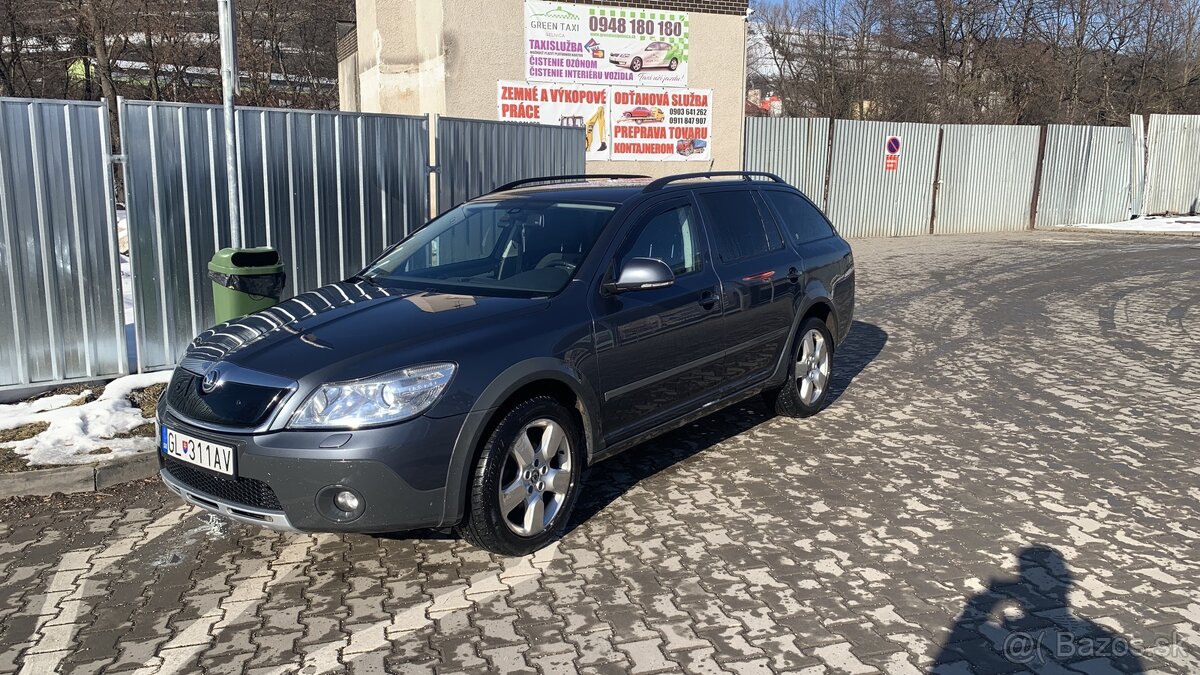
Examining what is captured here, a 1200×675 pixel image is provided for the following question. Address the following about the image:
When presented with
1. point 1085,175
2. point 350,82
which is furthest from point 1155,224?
point 350,82

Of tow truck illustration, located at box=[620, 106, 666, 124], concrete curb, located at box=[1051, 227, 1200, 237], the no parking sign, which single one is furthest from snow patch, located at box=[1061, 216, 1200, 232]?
tow truck illustration, located at box=[620, 106, 666, 124]

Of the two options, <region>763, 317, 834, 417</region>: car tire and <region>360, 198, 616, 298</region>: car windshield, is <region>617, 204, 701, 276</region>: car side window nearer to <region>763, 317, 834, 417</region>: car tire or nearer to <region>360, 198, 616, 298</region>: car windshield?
<region>360, 198, 616, 298</region>: car windshield

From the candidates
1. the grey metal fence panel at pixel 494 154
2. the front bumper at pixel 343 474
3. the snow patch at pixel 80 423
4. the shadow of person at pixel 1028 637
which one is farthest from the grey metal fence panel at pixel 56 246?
the shadow of person at pixel 1028 637

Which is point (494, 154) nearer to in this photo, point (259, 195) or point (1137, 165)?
point (259, 195)

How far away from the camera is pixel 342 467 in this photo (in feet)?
12.6

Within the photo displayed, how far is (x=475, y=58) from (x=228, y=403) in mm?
11076

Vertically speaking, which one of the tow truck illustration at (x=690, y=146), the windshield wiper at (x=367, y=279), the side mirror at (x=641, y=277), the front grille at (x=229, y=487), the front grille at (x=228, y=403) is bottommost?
the front grille at (x=229, y=487)

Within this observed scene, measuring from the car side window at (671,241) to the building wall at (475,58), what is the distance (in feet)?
Answer: 30.8

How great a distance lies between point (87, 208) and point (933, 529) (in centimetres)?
610

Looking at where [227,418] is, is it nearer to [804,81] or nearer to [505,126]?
[505,126]

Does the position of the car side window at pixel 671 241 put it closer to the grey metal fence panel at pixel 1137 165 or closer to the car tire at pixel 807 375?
the car tire at pixel 807 375

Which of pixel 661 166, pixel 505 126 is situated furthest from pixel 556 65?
pixel 505 126

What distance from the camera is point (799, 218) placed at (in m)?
6.88

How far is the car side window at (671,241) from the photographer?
5195 millimetres
